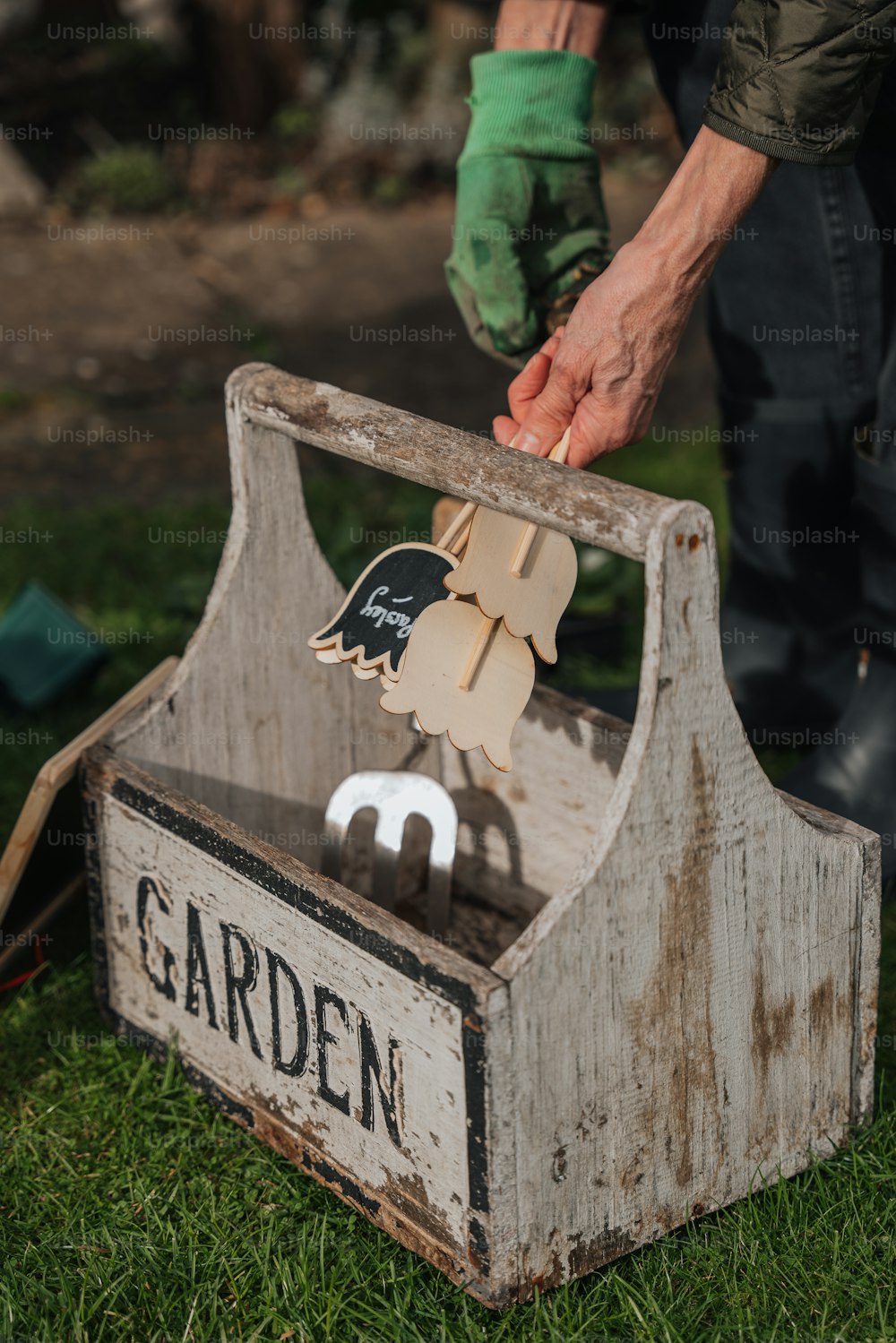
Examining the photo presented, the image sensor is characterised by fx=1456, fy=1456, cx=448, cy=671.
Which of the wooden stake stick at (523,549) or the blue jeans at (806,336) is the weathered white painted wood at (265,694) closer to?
the wooden stake stick at (523,549)

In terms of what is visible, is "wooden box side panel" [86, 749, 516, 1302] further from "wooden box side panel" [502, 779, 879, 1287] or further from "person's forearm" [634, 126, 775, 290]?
"person's forearm" [634, 126, 775, 290]

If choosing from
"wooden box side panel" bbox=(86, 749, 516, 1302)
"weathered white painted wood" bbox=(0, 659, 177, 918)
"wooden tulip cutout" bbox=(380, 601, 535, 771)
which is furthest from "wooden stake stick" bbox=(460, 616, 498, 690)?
"weathered white painted wood" bbox=(0, 659, 177, 918)

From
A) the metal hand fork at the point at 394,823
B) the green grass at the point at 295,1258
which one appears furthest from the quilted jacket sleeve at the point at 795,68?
the green grass at the point at 295,1258

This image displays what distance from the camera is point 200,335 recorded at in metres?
4.94

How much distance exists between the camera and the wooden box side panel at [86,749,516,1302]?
138 centimetres

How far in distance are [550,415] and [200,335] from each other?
356 centimetres

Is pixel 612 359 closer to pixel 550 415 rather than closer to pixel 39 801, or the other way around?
pixel 550 415

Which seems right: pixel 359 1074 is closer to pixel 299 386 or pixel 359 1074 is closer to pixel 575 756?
pixel 575 756

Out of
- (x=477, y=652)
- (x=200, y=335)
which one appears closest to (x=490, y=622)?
(x=477, y=652)

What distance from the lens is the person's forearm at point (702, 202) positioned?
151 centimetres

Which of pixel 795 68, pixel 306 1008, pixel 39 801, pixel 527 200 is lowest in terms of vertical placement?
pixel 306 1008

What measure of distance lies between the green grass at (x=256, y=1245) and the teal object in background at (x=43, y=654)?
0.81 metres

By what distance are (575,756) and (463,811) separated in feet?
0.90

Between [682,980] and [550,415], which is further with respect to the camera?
[550,415]
